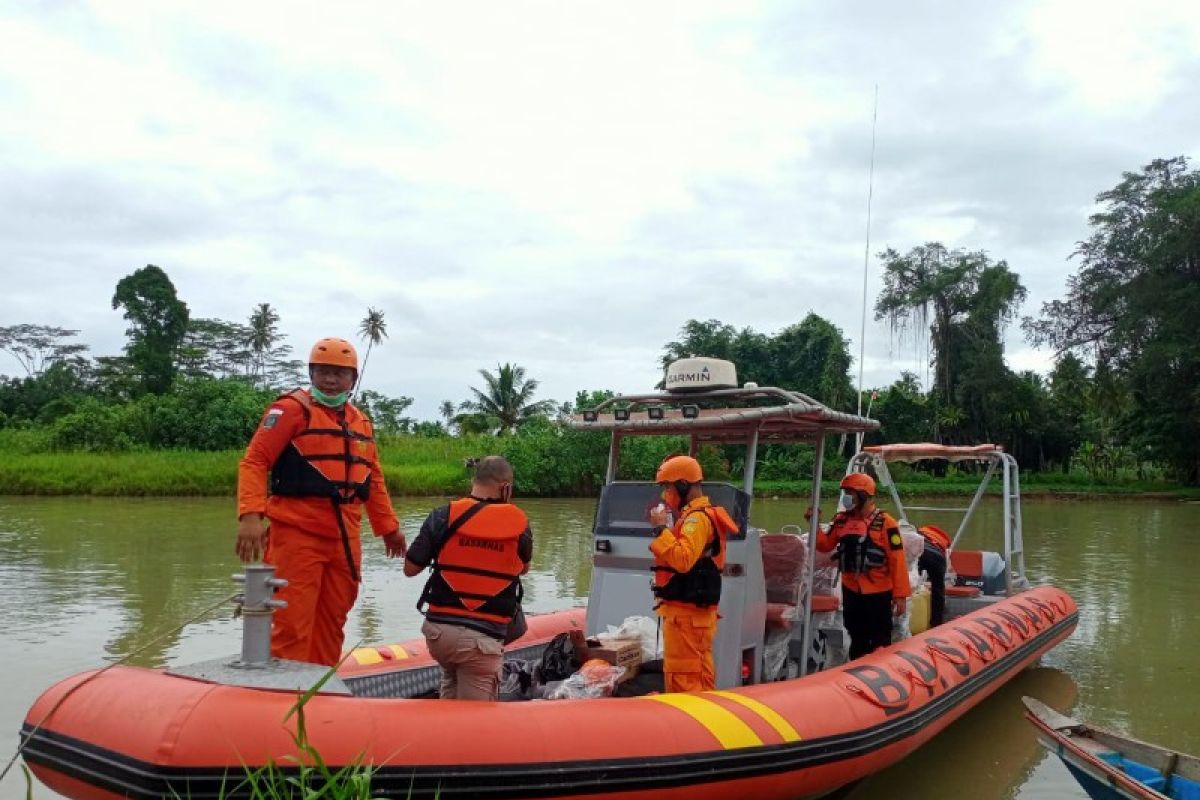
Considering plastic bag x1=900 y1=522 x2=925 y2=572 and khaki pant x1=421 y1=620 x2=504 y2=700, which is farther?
plastic bag x1=900 y1=522 x2=925 y2=572

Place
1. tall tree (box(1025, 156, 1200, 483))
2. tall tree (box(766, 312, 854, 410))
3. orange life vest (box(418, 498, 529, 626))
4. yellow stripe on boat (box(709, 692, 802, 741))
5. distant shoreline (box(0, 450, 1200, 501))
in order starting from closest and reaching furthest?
1. orange life vest (box(418, 498, 529, 626))
2. yellow stripe on boat (box(709, 692, 802, 741))
3. distant shoreline (box(0, 450, 1200, 501))
4. tall tree (box(1025, 156, 1200, 483))
5. tall tree (box(766, 312, 854, 410))

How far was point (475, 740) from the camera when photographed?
305 centimetres

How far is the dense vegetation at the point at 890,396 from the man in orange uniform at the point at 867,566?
54.9 feet

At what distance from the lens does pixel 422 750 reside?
9.73 feet

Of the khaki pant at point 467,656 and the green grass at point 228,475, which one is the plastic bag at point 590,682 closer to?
the khaki pant at point 467,656

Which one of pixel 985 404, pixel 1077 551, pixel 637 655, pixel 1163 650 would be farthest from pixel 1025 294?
pixel 637 655

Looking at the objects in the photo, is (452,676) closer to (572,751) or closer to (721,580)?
(572,751)

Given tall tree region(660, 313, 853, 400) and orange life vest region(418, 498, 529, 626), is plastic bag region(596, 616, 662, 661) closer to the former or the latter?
orange life vest region(418, 498, 529, 626)

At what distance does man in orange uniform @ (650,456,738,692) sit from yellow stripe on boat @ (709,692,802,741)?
0.75 feet

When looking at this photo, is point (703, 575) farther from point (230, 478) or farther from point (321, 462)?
point (230, 478)

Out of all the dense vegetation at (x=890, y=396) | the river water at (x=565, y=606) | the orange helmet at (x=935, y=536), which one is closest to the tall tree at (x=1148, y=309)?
the dense vegetation at (x=890, y=396)

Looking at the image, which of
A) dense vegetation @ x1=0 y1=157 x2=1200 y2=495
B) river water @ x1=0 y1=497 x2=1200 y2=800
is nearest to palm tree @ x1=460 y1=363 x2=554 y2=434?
dense vegetation @ x1=0 y1=157 x2=1200 y2=495

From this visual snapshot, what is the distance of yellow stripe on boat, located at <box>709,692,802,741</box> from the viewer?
3.67 m

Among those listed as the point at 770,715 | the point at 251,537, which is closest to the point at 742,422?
the point at 770,715
